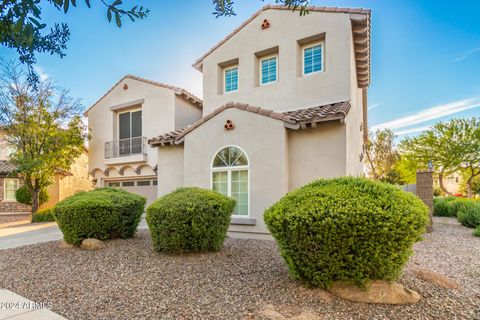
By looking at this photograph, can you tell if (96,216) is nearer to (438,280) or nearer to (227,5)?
(227,5)

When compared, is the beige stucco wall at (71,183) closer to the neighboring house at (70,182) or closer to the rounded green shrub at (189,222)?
the neighboring house at (70,182)

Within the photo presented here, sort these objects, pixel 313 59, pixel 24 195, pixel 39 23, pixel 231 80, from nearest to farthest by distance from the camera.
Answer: pixel 39 23 < pixel 313 59 < pixel 231 80 < pixel 24 195

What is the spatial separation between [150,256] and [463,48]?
15423 millimetres

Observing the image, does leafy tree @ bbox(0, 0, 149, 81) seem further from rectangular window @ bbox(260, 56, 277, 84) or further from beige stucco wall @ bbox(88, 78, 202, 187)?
beige stucco wall @ bbox(88, 78, 202, 187)

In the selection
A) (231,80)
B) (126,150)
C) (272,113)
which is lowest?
(126,150)

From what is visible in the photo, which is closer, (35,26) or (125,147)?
(35,26)

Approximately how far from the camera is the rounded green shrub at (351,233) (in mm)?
4410

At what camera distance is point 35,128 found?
1802cm

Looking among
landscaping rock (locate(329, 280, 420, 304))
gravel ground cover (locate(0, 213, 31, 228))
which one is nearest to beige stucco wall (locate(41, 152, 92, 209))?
gravel ground cover (locate(0, 213, 31, 228))

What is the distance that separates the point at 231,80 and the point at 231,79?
0.17 ft

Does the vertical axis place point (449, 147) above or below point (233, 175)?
above

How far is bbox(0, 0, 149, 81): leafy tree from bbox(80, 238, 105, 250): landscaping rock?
5936 mm

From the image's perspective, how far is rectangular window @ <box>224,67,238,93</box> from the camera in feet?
46.2

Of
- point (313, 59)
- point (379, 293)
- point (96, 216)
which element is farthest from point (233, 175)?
point (379, 293)
